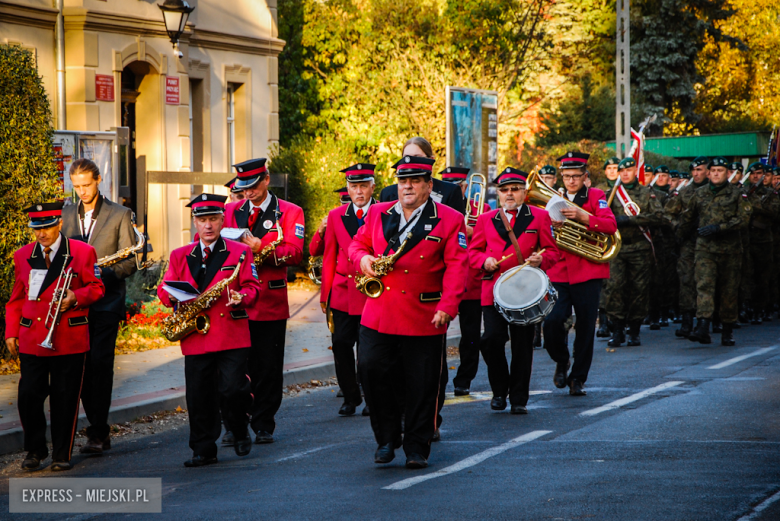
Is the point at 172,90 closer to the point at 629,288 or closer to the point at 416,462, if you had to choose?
the point at 629,288

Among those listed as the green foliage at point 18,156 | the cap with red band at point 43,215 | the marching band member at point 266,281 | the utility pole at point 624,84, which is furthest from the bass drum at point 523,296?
the utility pole at point 624,84

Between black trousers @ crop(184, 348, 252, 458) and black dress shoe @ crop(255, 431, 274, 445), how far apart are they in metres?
0.78

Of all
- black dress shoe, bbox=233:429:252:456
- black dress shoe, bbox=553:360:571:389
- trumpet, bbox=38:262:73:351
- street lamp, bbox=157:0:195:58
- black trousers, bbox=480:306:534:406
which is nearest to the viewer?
trumpet, bbox=38:262:73:351

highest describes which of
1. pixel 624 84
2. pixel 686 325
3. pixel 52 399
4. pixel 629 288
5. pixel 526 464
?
pixel 624 84

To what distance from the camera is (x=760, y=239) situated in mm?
17203

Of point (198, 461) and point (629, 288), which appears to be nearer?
point (198, 461)

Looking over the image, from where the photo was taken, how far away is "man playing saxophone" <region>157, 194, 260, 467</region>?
749 cm

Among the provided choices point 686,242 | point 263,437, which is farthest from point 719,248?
point 263,437

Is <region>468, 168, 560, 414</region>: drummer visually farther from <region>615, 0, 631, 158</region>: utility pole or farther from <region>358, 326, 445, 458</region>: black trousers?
<region>615, 0, 631, 158</region>: utility pole

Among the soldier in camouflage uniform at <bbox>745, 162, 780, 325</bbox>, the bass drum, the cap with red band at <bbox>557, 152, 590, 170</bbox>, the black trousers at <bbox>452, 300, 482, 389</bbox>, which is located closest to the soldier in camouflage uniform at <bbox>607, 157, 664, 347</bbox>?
the soldier in camouflage uniform at <bbox>745, 162, 780, 325</bbox>

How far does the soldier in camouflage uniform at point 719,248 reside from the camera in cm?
1393

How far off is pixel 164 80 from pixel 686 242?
9.98m

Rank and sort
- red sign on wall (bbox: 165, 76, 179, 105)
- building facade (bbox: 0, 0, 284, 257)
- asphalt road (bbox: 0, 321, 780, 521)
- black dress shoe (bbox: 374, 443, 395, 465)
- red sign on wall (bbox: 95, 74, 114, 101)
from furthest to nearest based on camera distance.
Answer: red sign on wall (bbox: 165, 76, 179, 105), red sign on wall (bbox: 95, 74, 114, 101), building facade (bbox: 0, 0, 284, 257), black dress shoe (bbox: 374, 443, 395, 465), asphalt road (bbox: 0, 321, 780, 521)

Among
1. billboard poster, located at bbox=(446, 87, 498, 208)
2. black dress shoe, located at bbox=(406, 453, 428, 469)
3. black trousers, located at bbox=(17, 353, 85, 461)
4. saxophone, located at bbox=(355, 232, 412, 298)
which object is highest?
billboard poster, located at bbox=(446, 87, 498, 208)
